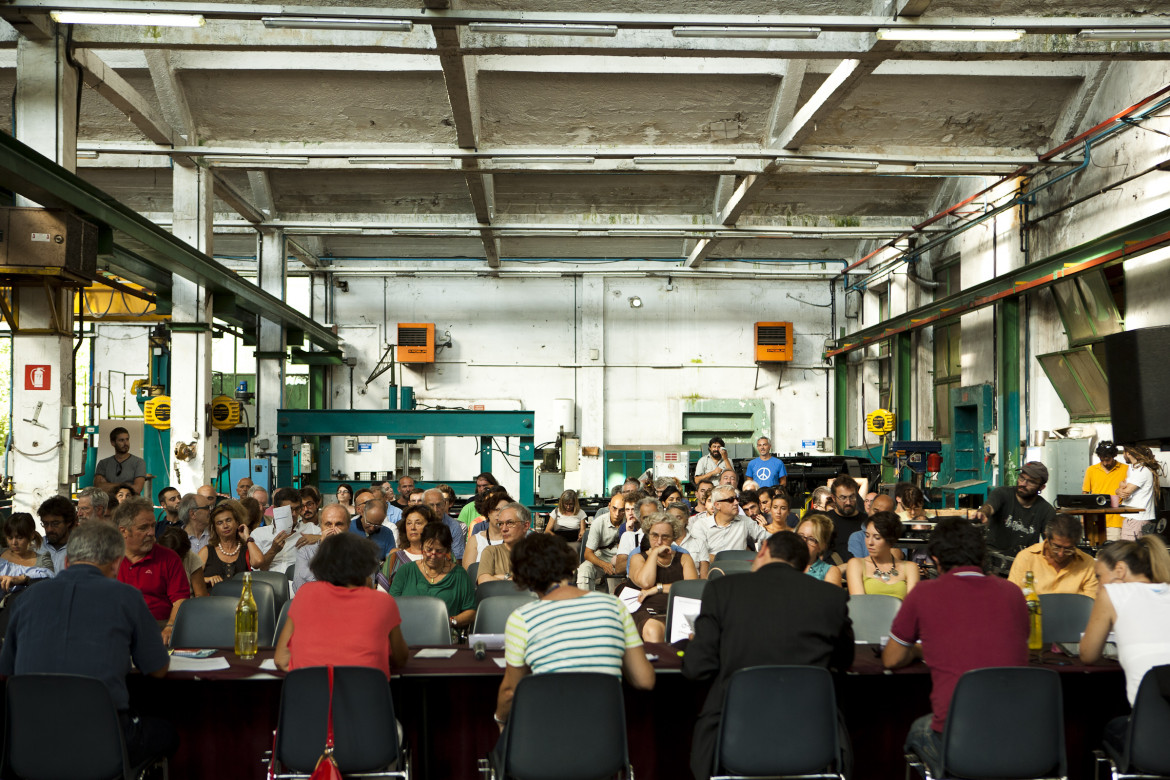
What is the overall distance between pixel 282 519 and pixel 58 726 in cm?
387

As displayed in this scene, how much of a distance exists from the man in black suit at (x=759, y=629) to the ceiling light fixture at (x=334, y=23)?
5.08m

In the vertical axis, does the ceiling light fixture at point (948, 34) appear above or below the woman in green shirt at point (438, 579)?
above

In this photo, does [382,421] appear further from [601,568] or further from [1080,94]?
[1080,94]

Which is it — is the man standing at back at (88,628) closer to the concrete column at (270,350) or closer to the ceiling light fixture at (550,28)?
the ceiling light fixture at (550,28)

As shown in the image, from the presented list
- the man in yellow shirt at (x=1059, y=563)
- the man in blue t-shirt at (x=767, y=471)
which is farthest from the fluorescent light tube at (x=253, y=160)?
the man in yellow shirt at (x=1059, y=563)

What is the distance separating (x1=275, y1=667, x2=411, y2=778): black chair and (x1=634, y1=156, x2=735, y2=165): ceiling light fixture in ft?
27.0

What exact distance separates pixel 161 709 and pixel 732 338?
14.3 metres

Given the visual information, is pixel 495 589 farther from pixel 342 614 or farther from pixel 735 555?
pixel 735 555

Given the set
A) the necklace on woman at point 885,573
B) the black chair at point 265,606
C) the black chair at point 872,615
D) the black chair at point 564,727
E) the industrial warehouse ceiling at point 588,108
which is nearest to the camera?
the black chair at point 564,727

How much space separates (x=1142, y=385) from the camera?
609cm

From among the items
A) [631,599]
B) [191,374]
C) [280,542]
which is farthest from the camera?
[191,374]

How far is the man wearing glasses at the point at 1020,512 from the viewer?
20.5 ft

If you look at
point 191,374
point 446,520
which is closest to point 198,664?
point 446,520

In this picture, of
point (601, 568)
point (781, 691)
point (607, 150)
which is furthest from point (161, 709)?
point (607, 150)
